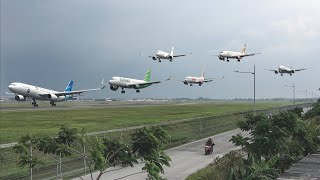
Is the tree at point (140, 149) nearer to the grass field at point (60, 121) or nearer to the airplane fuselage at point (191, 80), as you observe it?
the grass field at point (60, 121)

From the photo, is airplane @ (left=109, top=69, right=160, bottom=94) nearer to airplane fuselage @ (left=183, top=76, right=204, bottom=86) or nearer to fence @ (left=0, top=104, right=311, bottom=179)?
airplane fuselage @ (left=183, top=76, right=204, bottom=86)

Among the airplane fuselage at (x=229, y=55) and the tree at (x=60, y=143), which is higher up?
the airplane fuselage at (x=229, y=55)

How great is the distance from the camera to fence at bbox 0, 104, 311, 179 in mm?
23359

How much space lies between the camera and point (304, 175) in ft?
49.6

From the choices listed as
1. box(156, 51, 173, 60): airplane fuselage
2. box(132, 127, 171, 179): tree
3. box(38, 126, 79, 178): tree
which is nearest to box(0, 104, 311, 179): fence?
box(38, 126, 79, 178): tree

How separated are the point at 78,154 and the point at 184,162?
17.2 metres

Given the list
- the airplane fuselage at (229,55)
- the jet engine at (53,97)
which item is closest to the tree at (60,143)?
the jet engine at (53,97)

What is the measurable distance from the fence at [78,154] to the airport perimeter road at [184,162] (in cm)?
165

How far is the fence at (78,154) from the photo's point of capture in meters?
23.4

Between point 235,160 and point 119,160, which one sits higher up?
point 119,160

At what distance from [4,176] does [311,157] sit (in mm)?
17036

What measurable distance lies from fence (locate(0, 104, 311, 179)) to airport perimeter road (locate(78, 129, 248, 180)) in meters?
1.65

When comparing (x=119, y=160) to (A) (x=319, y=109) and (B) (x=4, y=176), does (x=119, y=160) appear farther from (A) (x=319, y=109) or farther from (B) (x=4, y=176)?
(A) (x=319, y=109)

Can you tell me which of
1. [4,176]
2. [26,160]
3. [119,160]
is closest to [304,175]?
[119,160]
